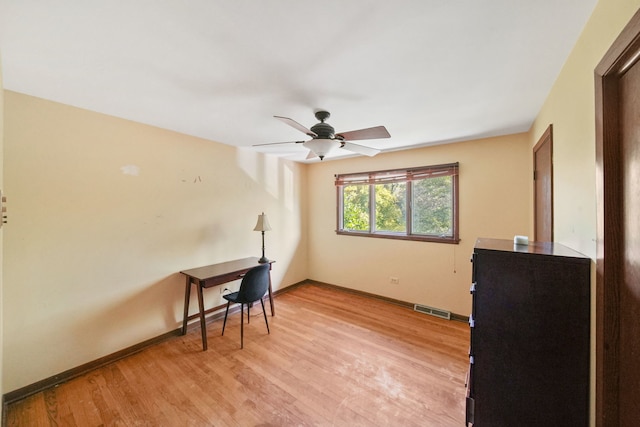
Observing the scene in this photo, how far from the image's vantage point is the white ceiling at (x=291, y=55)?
1081mm

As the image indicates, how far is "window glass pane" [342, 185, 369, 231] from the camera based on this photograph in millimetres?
4047

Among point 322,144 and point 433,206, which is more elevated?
point 322,144

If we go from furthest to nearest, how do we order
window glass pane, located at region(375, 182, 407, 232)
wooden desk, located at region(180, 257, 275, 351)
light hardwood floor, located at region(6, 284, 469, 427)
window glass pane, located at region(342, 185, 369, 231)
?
window glass pane, located at region(342, 185, 369, 231) → window glass pane, located at region(375, 182, 407, 232) → wooden desk, located at region(180, 257, 275, 351) → light hardwood floor, located at region(6, 284, 469, 427)

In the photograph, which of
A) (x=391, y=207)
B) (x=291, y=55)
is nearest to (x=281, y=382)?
(x=291, y=55)

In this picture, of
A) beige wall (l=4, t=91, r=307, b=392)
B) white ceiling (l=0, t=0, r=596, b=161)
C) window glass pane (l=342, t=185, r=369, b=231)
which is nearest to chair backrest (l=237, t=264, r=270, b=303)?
beige wall (l=4, t=91, r=307, b=392)

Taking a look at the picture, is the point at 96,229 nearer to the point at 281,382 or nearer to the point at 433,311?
the point at 281,382

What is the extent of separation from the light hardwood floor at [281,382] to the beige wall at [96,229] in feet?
1.18

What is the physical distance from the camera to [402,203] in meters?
3.63

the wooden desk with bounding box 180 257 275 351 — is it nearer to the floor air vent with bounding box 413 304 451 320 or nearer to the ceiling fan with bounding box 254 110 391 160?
the ceiling fan with bounding box 254 110 391 160

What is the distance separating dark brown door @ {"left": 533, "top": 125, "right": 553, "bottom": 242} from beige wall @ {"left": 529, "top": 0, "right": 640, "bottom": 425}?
0.44 feet

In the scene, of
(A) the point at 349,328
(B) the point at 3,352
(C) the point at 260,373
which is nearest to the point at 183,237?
(B) the point at 3,352

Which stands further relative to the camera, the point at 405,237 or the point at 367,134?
the point at 405,237

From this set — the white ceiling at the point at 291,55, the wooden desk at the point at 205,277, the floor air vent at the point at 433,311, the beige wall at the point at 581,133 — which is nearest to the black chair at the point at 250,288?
the wooden desk at the point at 205,277

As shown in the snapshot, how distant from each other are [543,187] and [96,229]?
4.03m
